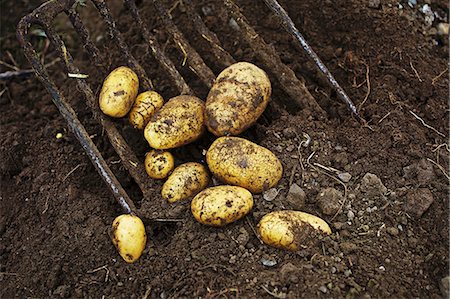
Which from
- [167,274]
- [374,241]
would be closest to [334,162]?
[374,241]

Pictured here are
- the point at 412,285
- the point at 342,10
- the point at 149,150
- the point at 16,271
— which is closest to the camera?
the point at 412,285

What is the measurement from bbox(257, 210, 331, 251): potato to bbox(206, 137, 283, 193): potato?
0.17 m

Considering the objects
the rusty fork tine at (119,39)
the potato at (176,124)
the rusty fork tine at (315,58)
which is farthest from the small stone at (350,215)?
the rusty fork tine at (119,39)

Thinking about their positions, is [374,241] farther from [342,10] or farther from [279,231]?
[342,10]

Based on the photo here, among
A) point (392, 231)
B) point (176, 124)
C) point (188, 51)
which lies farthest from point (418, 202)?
point (188, 51)

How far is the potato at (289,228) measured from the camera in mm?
2182

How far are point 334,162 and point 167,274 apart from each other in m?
0.87

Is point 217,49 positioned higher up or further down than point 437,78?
higher up

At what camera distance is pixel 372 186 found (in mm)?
2393

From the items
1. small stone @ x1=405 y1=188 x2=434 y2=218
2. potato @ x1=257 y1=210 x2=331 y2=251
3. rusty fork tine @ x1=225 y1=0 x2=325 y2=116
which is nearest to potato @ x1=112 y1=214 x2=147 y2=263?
potato @ x1=257 y1=210 x2=331 y2=251

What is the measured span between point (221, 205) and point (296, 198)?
333 millimetres

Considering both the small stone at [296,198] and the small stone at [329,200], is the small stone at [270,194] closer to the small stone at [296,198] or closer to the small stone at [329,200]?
the small stone at [296,198]

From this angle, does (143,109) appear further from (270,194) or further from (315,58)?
(315,58)

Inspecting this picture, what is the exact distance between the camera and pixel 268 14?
311 cm
